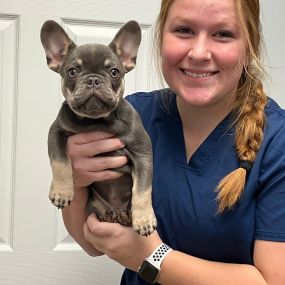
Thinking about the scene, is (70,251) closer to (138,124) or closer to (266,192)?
(138,124)

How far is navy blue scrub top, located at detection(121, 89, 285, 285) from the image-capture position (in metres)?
1.12

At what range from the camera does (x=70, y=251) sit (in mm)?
1715

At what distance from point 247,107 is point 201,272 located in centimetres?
44

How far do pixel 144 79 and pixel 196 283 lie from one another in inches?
33.1

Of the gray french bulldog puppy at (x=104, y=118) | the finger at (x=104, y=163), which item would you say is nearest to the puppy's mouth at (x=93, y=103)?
the gray french bulldog puppy at (x=104, y=118)

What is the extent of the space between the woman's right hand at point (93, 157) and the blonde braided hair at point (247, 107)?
269 millimetres

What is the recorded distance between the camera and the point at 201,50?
3.70 ft

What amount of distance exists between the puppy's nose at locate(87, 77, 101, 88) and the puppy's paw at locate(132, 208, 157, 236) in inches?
12.4

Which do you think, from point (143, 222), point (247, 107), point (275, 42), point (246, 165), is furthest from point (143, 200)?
point (275, 42)

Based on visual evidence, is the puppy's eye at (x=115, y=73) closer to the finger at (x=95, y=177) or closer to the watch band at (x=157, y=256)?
the finger at (x=95, y=177)

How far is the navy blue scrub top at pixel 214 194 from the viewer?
1.12 m

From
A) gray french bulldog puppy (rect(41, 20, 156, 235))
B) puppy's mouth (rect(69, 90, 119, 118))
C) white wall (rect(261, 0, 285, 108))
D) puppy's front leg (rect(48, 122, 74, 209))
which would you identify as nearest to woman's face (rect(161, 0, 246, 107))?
gray french bulldog puppy (rect(41, 20, 156, 235))

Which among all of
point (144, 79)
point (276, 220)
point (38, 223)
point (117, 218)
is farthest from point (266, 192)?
point (38, 223)

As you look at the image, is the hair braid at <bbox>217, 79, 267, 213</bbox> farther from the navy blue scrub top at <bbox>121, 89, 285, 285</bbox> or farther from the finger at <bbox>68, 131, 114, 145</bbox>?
the finger at <bbox>68, 131, 114, 145</bbox>
